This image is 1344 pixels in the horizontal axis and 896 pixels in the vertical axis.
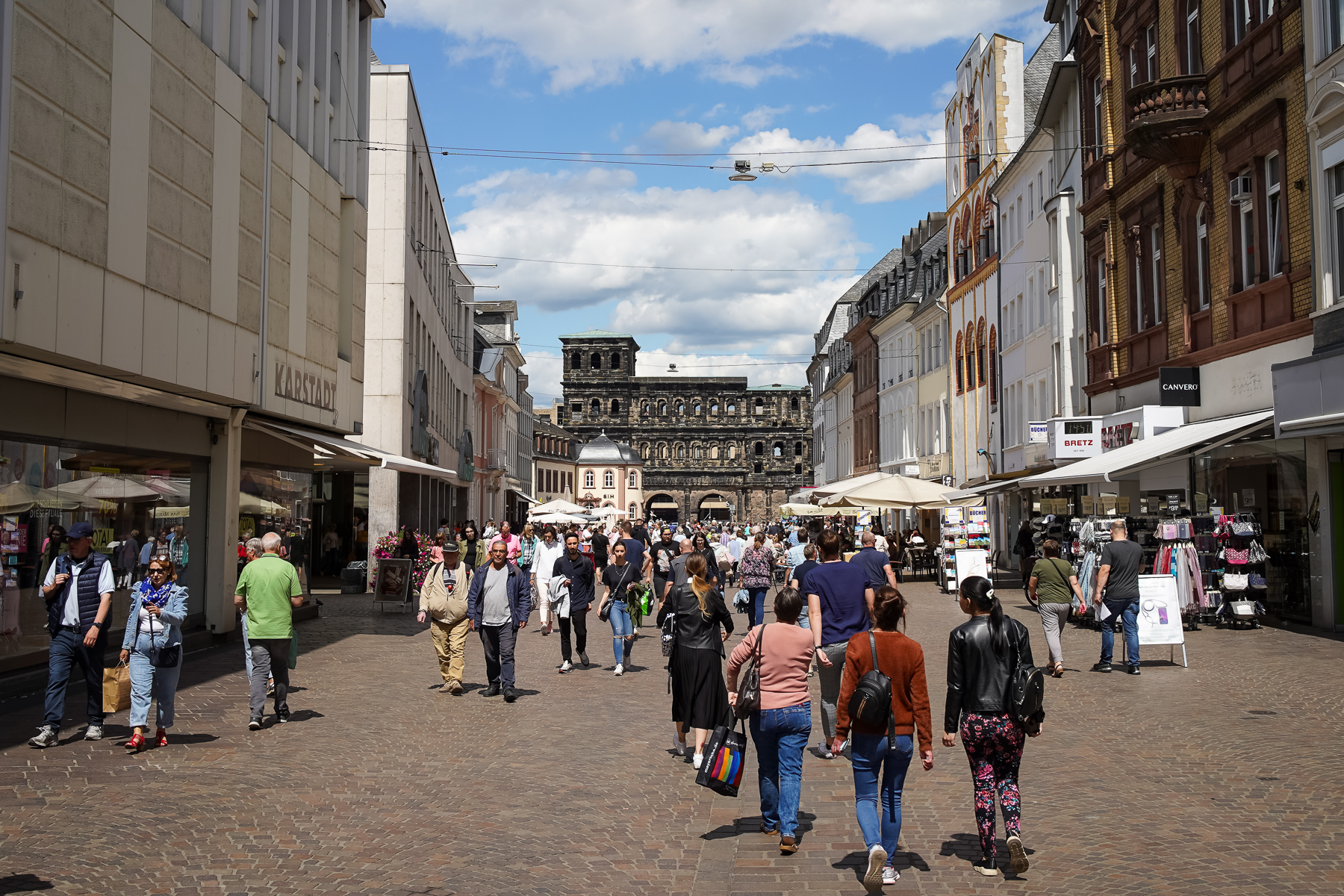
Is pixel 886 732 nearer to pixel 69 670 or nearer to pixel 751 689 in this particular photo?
pixel 751 689

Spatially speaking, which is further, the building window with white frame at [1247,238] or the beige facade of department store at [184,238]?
the building window with white frame at [1247,238]

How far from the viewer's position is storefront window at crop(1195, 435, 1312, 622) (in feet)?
59.7

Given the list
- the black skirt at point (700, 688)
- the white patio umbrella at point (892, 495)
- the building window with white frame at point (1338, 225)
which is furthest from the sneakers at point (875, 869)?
the white patio umbrella at point (892, 495)

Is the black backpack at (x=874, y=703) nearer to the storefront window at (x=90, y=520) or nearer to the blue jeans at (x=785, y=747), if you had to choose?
the blue jeans at (x=785, y=747)

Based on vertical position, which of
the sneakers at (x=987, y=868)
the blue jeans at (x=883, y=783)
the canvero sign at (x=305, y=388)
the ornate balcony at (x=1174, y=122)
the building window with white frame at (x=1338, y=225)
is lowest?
the sneakers at (x=987, y=868)

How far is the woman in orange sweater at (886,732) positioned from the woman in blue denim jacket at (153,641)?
5717mm

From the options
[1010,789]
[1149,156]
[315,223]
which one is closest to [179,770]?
[1010,789]

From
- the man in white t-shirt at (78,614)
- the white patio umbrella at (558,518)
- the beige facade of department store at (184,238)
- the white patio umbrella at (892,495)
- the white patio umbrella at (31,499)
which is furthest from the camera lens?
the white patio umbrella at (558,518)

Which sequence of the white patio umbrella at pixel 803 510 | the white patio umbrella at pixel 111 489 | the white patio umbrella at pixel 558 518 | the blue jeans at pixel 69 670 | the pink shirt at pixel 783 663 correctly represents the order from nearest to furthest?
the pink shirt at pixel 783 663, the blue jeans at pixel 69 670, the white patio umbrella at pixel 111 489, the white patio umbrella at pixel 803 510, the white patio umbrella at pixel 558 518

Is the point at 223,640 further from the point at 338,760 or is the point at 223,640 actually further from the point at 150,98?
the point at 338,760

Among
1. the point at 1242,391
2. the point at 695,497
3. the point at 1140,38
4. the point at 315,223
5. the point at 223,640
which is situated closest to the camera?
the point at 223,640

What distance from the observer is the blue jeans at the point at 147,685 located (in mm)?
9805

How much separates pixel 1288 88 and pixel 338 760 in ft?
52.9

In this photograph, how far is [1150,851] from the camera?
6605 mm
